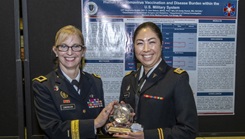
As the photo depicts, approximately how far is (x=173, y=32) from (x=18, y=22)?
1.43 m

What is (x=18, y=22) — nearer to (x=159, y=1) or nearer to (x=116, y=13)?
(x=116, y=13)

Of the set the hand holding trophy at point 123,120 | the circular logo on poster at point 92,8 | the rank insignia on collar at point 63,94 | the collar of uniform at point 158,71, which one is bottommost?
the hand holding trophy at point 123,120

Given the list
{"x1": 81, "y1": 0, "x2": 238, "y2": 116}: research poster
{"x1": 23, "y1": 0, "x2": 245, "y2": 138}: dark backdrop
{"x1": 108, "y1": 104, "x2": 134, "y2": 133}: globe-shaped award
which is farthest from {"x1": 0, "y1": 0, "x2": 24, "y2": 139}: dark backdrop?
{"x1": 108, "y1": 104, "x2": 134, "y2": 133}: globe-shaped award

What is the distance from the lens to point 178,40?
8.02 feet

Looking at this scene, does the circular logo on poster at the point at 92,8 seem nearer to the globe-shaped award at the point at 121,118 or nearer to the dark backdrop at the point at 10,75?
the dark backdrop at the point at 10,75

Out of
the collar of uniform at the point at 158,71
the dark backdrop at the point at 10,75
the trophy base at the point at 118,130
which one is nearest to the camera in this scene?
the trophy base at the point at 118,130

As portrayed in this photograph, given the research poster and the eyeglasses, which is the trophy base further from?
the research poster

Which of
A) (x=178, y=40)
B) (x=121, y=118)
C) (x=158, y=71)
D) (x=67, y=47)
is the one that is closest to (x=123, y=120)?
(x=121, y=118)

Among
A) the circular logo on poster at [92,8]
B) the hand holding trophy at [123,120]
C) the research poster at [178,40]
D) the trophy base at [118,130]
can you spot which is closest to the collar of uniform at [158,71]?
the hand holding trophy at [123,120]

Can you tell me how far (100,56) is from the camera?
241 centimetres

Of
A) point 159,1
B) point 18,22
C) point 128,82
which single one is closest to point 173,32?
point 159,1

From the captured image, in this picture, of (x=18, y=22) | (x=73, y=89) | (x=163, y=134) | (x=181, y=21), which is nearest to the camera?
(x=163, y=134)

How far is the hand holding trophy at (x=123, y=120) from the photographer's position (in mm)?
1424

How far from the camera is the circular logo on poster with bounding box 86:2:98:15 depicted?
235 cm
